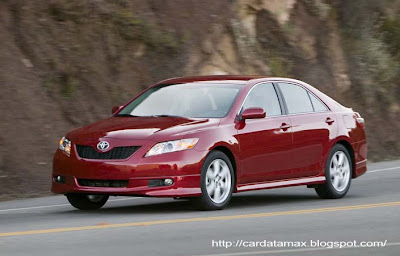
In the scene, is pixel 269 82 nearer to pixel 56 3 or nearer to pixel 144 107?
pixel 144 107

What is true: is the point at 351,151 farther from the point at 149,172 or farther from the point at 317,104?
the point at 149,172

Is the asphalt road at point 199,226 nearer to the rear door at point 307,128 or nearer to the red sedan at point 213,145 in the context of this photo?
the red sedan at point 213,145

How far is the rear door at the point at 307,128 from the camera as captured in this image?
1385cm

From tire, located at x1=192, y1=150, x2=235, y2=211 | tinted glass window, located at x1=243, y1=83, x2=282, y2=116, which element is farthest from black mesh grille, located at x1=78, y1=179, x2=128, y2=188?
tinted glass window, located at x1=243, y1=83, x2=282, y2=116

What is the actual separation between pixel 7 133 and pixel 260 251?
915 cm

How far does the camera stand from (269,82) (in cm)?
1398

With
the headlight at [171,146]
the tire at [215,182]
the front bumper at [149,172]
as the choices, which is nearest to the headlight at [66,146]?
the front bumper at [149,172]

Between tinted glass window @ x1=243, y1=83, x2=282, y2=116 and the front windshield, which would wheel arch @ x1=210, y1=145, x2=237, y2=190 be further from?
tinted glass window @ x1=243, y1=83, x2=282, y2=116

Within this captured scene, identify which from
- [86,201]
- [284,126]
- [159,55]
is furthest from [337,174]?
[159,55]

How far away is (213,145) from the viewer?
12.4 metres

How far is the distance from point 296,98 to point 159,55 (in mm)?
8223

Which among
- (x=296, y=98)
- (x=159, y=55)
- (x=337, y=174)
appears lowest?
(x=337, y=174)

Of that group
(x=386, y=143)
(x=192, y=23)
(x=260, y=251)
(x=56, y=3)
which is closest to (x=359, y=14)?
(x=386, y=143)

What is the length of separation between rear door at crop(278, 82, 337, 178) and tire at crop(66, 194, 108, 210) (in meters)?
2.44
